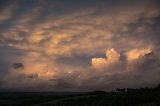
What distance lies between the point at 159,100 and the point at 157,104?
5.49 metres

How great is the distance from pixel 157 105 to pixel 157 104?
2.53 feet

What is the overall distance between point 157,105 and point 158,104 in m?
0.62

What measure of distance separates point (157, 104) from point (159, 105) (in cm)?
238

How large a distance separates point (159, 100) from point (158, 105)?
261 inches

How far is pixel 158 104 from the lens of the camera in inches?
4690

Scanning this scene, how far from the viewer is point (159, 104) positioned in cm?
11800

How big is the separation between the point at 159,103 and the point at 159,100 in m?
6.24

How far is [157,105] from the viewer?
11900 centimetres

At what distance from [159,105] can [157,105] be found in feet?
5.76

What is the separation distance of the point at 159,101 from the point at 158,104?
84.4 inches

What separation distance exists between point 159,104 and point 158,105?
28.6 inches

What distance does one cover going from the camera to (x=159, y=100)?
125m

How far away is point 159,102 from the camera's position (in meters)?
119

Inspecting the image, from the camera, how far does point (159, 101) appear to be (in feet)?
396
